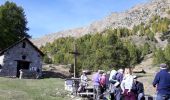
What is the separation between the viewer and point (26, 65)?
68062mm

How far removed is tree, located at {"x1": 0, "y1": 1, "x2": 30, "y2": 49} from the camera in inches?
3135

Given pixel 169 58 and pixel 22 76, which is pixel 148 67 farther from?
pixel 22 76

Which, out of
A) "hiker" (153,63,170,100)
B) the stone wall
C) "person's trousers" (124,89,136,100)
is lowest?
"person's trousers" (124,89,136,100)

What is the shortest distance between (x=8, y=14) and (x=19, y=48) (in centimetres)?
1864

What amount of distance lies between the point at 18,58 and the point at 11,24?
17.0m

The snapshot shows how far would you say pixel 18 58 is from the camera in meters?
66.6

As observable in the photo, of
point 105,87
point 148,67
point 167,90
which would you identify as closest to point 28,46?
point 148,67

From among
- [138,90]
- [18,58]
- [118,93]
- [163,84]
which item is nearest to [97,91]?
[118,93]

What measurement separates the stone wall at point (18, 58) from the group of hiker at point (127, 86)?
3863 centimetres

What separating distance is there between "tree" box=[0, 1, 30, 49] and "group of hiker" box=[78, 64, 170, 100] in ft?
175

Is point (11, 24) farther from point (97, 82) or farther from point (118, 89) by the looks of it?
point (118, 89)

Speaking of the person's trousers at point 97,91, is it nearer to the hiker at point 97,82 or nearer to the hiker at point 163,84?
the hiker at point 97,82

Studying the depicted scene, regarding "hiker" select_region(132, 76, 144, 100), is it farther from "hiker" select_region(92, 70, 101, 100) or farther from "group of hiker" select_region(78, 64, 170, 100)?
"hiker" select_region(92, 70, 101, 100)

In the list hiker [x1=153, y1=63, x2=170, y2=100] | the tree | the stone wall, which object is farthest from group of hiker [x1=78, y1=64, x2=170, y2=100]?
the tree
